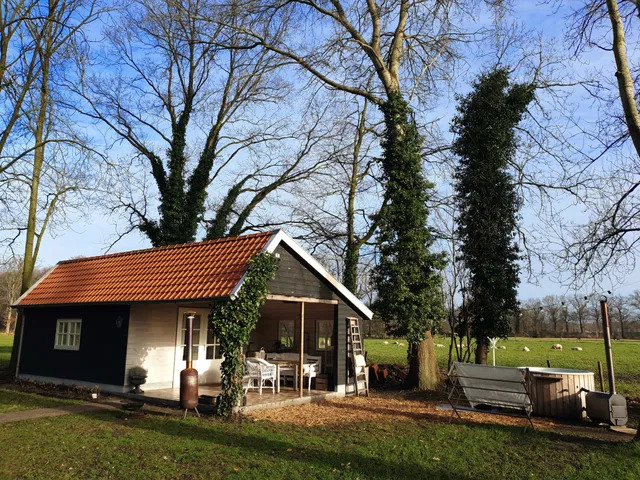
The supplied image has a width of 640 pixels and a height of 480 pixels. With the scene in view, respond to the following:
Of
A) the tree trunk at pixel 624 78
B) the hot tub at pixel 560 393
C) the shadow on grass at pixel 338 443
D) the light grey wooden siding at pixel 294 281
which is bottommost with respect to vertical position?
the shadow on grass at pixel 338 443

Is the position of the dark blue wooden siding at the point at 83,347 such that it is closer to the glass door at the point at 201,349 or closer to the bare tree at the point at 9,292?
the glass door at the point at 201,349

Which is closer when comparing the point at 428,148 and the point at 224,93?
the point at 428,148

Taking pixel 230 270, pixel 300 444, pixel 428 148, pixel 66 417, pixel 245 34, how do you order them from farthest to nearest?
pixel 428 148, pixel 245 34, pixel 230 270, pixel 66 417, pixel 300 444

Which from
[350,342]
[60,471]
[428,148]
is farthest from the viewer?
[428,148]

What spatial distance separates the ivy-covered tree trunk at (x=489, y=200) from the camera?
14.5 metres

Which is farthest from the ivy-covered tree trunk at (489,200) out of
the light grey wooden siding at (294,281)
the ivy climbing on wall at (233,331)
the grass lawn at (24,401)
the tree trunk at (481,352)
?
the grass lawn at (24,401)

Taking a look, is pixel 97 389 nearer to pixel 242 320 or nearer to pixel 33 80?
pixel 242 320

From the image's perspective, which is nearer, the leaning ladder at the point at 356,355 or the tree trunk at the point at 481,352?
the leaning ladder at the point at 356,355

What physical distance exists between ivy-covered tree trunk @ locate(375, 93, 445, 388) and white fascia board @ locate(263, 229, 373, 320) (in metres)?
1.03

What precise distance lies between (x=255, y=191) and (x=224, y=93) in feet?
17.2

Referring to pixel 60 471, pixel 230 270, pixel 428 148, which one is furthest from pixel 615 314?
pixel 60 471

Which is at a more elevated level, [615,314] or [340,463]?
[615,314]

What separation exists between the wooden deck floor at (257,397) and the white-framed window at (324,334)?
206 cm

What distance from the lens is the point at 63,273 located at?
54.1 ft
